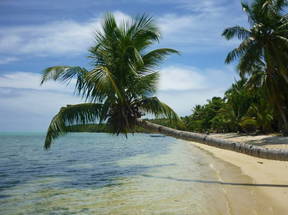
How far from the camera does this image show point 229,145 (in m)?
6.76

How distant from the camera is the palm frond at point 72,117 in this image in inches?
335

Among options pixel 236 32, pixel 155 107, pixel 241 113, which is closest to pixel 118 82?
pixel 155 107

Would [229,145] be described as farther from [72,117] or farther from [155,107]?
[72,117]

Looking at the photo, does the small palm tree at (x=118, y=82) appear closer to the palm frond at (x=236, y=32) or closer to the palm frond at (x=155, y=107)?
the palm frond at (x=155, y=107)

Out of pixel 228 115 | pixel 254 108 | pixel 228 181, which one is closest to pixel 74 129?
pixel 228 181

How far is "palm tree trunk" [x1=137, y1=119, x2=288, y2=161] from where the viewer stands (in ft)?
18.6

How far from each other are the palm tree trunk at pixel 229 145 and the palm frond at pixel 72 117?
1.33 metres

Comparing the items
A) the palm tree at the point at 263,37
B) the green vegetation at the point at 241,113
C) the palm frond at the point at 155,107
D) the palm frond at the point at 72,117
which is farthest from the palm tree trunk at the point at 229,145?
the green vegetation at the point at 241,113

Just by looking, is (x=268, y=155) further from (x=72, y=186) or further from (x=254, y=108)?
(x=254, y=108)

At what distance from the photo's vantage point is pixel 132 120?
8.54 meters

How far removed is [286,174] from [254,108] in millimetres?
27139

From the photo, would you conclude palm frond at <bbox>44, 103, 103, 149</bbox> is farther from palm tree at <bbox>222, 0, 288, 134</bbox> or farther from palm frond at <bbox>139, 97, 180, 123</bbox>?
palm tree at <bbox>222, 0, 288, 134</bbox>

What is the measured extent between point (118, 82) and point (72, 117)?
65.5 inches

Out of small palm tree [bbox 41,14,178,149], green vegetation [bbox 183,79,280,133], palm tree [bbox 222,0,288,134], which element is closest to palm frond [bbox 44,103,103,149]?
small palm tree [bbox 41,14,178,149]
